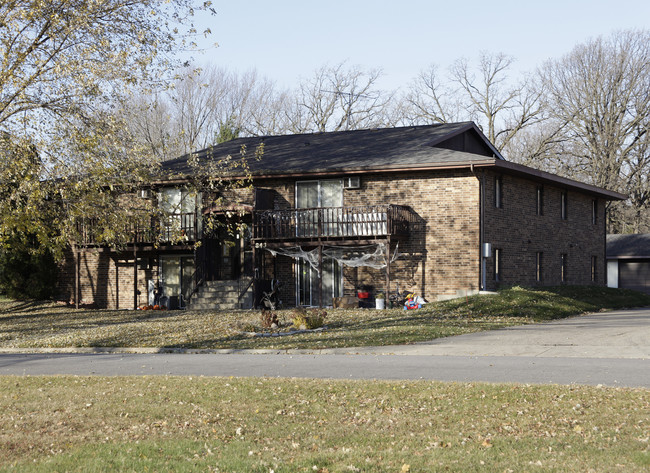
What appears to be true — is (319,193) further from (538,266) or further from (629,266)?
(629,266)

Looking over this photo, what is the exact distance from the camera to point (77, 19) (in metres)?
18.0

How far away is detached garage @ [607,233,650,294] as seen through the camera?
138ft

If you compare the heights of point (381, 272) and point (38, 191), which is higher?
point (38, 191)

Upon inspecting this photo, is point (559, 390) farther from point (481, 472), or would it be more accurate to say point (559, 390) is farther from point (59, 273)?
point (59, 273)

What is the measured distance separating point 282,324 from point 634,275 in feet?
88.4

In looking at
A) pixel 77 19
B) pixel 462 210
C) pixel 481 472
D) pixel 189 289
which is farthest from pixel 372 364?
pixel 189 289

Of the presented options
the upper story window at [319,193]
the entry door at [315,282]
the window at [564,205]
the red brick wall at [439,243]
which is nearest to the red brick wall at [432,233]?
the red brick wall at [439,243]

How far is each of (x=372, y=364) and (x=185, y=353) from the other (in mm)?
5707

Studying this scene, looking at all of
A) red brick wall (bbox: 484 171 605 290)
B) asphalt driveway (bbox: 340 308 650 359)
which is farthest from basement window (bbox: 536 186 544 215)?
asphalt driveway (bbox: 340 308 650 359)

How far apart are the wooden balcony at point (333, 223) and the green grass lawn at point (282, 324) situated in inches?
114

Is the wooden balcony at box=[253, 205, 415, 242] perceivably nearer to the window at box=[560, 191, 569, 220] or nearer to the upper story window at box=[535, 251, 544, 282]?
the upper story window at box=[535, 251, 544, 282]

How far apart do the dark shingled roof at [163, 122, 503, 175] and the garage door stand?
37.1ft

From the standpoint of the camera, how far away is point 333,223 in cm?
2811

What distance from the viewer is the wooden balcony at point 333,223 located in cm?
2731
